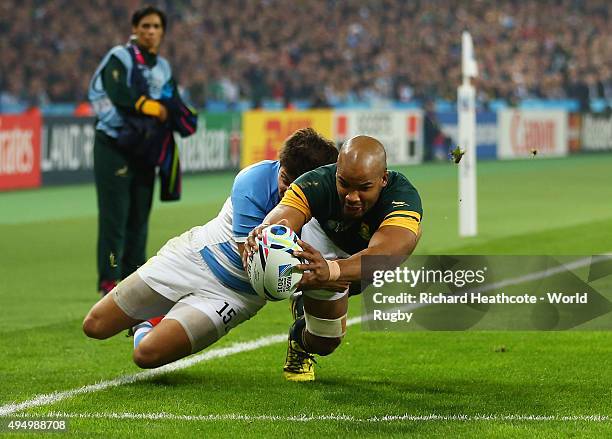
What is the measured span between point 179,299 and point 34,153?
15.0 m

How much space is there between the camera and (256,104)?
3178 cm

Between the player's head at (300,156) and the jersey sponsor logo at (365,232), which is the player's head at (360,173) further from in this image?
the player's head at (300,156)

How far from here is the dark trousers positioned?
1045 centimetres

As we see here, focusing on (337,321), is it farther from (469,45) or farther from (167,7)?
(167,7)

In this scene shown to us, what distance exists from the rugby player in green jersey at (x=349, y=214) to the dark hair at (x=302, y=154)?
31 centimetres

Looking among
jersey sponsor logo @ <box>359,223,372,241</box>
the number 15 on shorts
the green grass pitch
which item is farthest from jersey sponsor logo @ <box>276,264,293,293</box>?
the number 15 on shorts

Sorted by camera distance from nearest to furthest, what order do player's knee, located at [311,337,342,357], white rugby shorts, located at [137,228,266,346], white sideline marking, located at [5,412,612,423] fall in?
white sideline marking, located at [5,412,612,423] < white rugby shorts, located at [137,228,266,346] < player's knee, located at [311,337,342,357]

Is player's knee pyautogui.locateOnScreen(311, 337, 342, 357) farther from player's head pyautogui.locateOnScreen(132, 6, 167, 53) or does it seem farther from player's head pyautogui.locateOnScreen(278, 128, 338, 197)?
player's head pyautogui.locateOnScreen(132, 6, 167, 53)

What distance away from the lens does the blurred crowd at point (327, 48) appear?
28.3 meters

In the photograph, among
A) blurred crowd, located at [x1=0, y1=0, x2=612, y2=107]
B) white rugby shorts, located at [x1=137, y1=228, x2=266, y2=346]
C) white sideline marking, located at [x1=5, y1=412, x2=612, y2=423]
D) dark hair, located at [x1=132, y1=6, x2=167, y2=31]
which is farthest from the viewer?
blurred crowd, located at [x1=0, y1=0, x2=612, y2=107]

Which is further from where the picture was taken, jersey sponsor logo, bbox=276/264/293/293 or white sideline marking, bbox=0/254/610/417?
white sideline marking, bbox=0/254/610/417

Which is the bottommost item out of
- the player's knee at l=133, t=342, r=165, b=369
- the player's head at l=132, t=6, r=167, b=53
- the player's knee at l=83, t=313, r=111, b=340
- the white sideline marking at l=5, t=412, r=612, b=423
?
the white sideline marking at l=5, t=412, r=612, b=423

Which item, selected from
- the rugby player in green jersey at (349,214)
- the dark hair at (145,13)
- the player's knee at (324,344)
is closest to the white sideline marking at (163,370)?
the player's knee at (324,344)

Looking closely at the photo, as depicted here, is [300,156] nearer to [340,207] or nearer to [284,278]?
[340,207]
